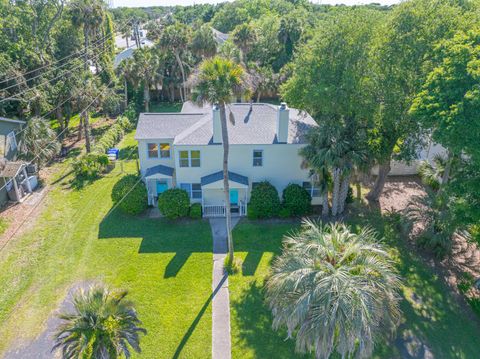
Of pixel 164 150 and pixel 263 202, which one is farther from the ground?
pixel 164 150

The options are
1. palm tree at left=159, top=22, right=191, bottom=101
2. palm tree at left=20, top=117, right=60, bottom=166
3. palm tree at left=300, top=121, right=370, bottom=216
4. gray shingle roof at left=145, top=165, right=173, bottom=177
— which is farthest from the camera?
palm tree at left=159, top=22, right=191, bottom=101

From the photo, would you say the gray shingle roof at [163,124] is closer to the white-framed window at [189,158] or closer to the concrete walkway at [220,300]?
the white-framed window at [189,158]

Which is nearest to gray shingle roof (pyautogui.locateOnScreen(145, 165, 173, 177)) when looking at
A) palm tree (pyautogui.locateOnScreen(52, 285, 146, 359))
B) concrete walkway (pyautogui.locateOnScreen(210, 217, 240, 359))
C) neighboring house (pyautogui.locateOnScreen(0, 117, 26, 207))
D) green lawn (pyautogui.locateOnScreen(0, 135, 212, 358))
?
green lawn (pyautogui.locateOnScreen(0, 135, 212, 358))

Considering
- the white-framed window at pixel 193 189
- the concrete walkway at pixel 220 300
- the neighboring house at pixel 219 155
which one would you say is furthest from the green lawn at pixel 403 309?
the white-framed window at pixel 193 189

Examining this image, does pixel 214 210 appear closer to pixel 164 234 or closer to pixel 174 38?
pixel 164 234

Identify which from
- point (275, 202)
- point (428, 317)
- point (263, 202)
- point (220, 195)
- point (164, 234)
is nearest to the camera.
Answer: point (428, 317)

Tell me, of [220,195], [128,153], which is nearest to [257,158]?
[220,195]

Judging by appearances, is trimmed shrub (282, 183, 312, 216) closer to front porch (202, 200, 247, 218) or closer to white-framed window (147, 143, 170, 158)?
front porch (202, 200, 247, 218)
